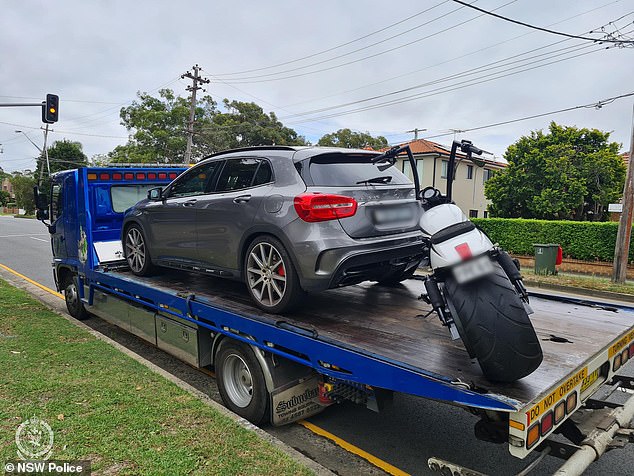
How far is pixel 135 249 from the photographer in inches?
246

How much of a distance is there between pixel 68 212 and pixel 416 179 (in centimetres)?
563

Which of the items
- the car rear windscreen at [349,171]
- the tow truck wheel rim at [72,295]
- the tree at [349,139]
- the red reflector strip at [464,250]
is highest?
the tree at [349,139]

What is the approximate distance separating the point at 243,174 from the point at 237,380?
196cm

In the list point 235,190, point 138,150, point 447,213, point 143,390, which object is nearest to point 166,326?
point 143,390

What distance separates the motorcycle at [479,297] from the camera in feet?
8.61

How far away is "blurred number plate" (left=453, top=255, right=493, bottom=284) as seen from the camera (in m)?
2.77

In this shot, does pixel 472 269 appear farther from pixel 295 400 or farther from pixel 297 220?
pixel 295 400

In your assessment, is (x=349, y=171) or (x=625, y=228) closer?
(x=349, y=171)

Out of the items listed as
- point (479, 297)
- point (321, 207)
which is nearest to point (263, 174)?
point (321, 207)

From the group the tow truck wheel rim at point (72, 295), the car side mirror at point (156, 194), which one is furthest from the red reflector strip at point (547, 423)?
the tow truck wheel rim at point (72, 295)

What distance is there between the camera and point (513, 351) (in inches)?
102

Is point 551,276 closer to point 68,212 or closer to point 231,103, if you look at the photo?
point 68,212

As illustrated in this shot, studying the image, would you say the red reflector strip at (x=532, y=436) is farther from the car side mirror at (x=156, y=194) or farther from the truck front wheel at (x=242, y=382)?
the car side mirror at (x=156, y=194)

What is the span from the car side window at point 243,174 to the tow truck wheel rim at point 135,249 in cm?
186
